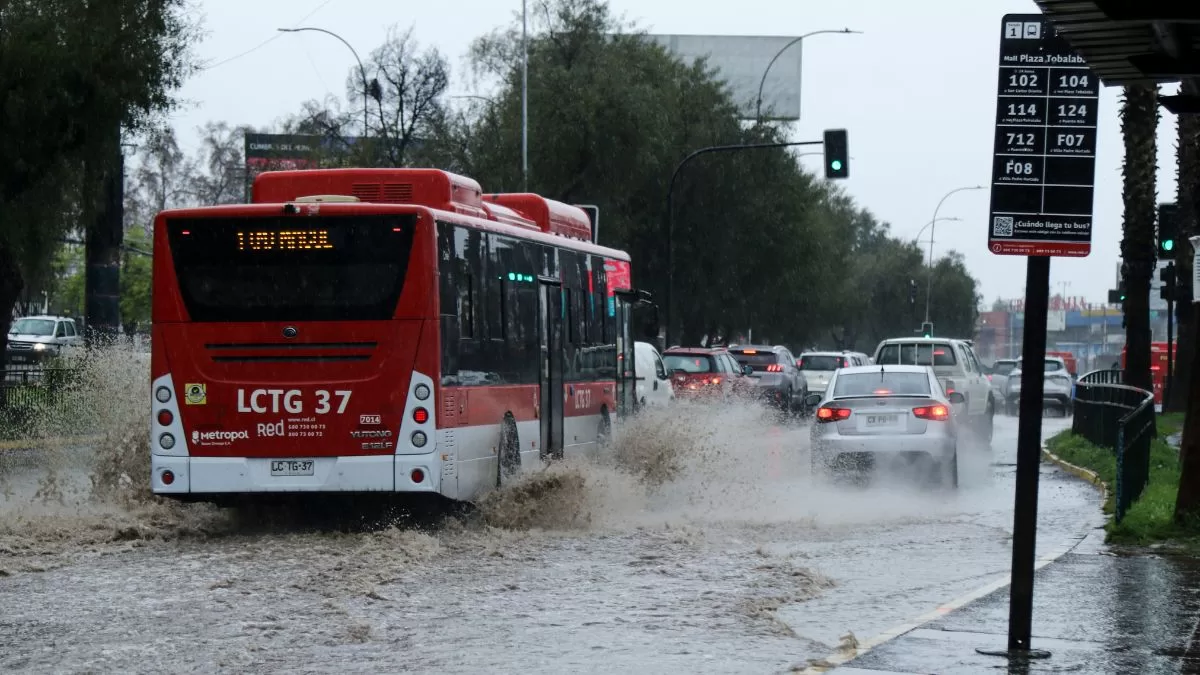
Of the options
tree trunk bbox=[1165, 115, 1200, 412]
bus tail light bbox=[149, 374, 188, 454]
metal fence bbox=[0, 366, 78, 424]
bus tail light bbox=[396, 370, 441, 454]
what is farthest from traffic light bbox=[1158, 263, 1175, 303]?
bus tail light bbox=[149, 374, 188, 454]

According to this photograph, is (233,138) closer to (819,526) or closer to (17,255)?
(17,255)

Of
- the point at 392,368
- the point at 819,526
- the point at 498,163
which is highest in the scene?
the point at 498,163

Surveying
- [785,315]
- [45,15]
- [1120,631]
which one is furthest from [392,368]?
[785,315]

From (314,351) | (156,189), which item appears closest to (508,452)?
(314,351)

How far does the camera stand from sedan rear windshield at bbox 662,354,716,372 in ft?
128

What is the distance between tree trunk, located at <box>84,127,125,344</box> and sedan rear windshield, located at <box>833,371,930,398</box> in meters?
14.8

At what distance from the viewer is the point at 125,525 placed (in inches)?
584

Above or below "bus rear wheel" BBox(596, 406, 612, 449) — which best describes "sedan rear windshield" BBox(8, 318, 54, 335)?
above

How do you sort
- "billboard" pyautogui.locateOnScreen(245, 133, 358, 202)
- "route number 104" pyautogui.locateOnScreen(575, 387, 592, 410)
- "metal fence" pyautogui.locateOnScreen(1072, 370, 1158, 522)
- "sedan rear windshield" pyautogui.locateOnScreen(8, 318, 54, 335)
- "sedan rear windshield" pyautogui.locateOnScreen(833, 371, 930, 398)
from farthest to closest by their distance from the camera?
"sedan rear windshield" pyautogui.locateOnScreen(8, 318, 54, 335) < "billboard" pyautogui.locateOnScreen(245, 133, 358, 202) < "sedan rear windshield" pyautogui.locateOnScreen(833, 371, 930, 398) < "route number 104" pyautogui.locateOnScreen(575, 387, 592, 410) < "metal fence" pyautogui.locateOnScreen(1072, 370, 1158, 522)

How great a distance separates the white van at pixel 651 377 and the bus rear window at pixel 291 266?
17469 mm

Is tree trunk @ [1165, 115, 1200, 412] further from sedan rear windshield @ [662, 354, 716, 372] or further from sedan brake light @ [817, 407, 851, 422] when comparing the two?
sedan rear windshield @ [662, 354, 716, 372]

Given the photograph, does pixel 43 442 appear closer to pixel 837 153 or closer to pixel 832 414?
pixel 832 414

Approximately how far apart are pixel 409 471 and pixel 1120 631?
6.51 m

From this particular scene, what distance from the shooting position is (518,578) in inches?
483
